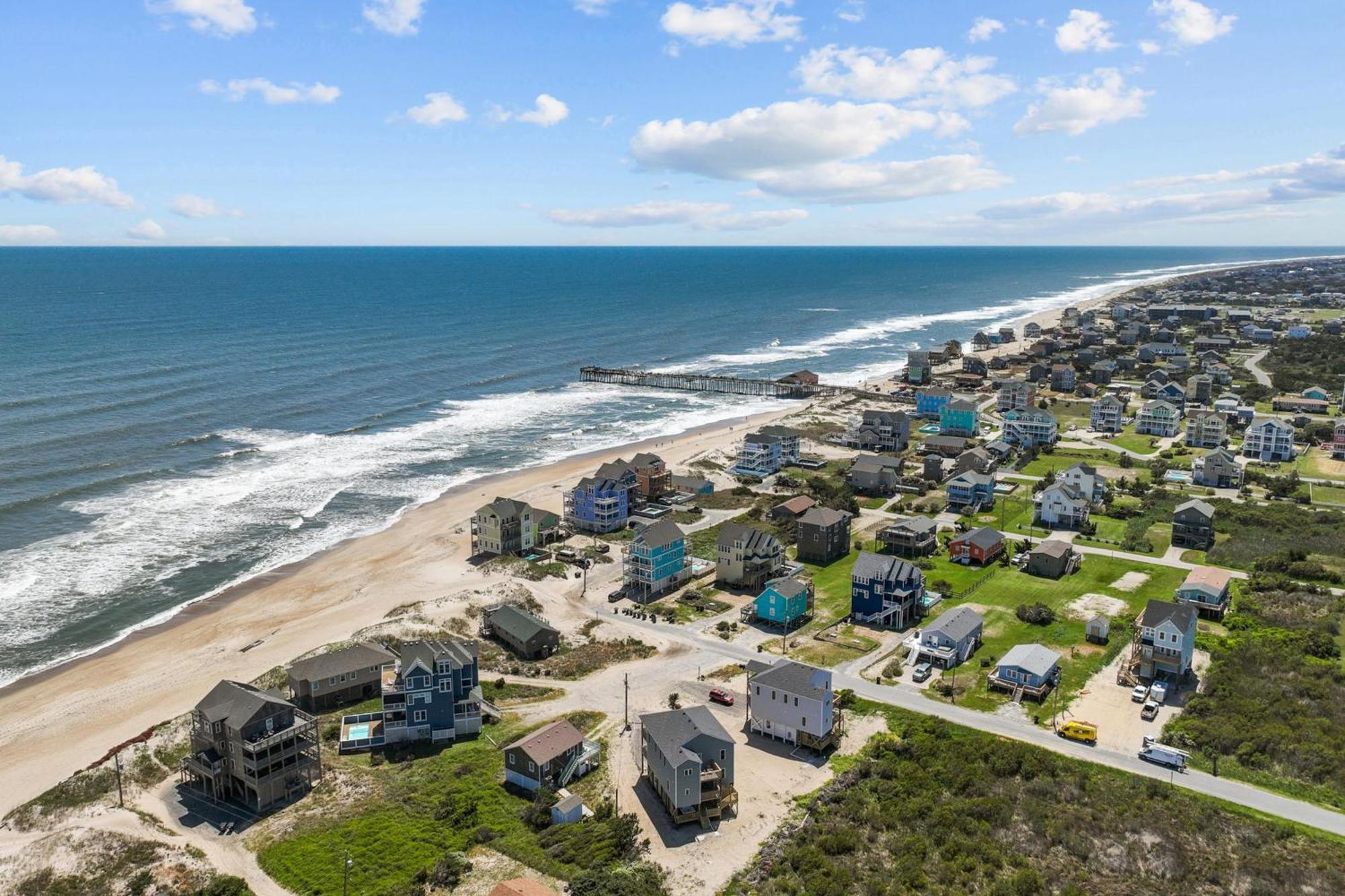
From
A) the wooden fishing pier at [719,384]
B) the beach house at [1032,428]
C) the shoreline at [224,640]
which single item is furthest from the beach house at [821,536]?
the wooden fishing pier at [719,384]

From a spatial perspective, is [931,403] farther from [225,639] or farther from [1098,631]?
[225,639]

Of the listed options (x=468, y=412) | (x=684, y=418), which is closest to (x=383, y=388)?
(x=468, y=412)

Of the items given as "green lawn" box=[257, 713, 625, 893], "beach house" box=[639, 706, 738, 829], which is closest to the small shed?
"beach house" box=[639, 706, 738, 829]

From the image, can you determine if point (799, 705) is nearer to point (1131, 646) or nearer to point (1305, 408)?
point (1131, 646)

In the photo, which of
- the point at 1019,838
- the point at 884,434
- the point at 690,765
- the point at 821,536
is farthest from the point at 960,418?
the point at 690,765

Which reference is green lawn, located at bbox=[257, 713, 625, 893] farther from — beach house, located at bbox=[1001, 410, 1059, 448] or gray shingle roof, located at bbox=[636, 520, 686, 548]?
beach house, located at bbox=[1001, 410, 1059, 448]

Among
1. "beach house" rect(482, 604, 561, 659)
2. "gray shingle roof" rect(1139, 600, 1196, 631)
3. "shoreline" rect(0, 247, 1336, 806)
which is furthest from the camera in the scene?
"beach house" rect(482, 604, 561, 659)

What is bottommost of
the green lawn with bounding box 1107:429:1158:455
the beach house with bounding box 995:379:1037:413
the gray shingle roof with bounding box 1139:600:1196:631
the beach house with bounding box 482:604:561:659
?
the beach house with bounding box 482:604:561:659
